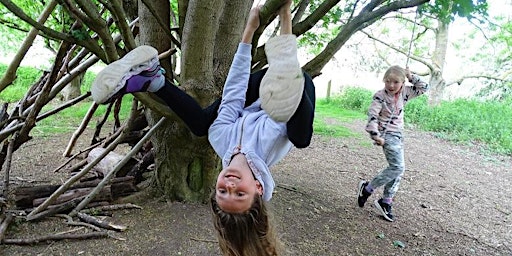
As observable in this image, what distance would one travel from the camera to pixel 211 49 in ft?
9.16

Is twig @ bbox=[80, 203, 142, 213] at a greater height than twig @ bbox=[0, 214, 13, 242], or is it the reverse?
twig @ bbox=[0, 214, 13, 242]

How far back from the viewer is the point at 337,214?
3.66 metres

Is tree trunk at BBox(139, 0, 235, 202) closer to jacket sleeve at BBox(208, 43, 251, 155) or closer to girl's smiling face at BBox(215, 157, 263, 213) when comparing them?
jacket sleeve at BBox(208, 43, 251, 155)

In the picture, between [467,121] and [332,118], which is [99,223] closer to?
[332,118]

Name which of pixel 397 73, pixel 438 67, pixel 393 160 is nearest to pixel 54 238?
pixel 393 160

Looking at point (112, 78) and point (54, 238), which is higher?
point (112, 78)

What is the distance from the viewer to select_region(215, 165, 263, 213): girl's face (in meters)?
1.90

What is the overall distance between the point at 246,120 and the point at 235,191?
1.54 ft

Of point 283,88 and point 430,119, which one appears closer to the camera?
point 283,88

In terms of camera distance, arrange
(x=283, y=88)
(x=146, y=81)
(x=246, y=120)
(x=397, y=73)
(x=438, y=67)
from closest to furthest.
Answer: (x=283, y=88) → (x=146, y=81) → (x=246, y=120) → (x=397, y=73) → (x=438, y=67)

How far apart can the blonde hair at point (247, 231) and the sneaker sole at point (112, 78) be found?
0.76 m

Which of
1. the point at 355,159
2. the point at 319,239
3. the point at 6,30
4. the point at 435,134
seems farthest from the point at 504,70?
the point at 6,30

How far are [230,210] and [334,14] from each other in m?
2.62

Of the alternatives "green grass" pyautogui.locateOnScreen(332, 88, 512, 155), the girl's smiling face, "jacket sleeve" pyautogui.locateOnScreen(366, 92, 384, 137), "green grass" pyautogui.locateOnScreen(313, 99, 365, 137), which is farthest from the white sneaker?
"green grass" pyautogui.locateOnScreen(332, 88, 512, 155)
